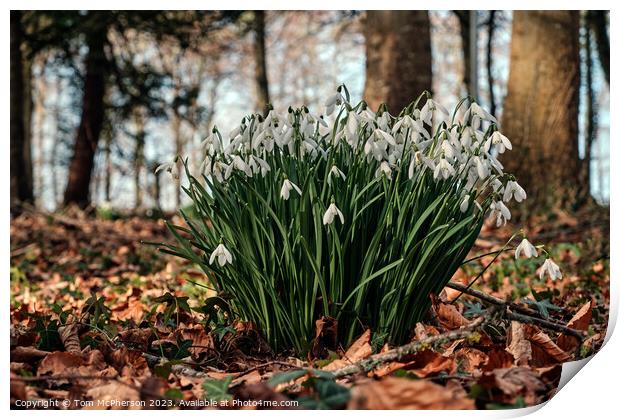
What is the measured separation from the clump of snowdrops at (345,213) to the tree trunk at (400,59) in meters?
3.23

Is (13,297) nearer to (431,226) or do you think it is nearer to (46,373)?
(46,373)

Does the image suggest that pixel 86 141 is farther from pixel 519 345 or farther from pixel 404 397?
pixel 404 397

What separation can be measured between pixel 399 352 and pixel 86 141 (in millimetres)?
6904

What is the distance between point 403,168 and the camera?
1.93m

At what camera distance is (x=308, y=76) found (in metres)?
11.8

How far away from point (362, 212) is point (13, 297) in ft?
8.37

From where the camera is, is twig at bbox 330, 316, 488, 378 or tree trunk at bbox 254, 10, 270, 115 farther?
tree trunk at bbox 254, 10, 270, 115

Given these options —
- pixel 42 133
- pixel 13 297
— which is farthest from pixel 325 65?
pixel 13 297

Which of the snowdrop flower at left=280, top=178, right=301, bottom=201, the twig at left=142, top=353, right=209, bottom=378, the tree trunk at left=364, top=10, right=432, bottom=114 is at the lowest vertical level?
the twig at left=142, top=353, right=209, bottom=378

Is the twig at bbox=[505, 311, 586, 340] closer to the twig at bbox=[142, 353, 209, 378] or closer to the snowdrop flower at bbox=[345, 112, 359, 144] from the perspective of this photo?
the snowdrop flower at bbox=[345, 112, 359, 144]

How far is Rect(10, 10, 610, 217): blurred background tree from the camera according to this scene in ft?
17.4

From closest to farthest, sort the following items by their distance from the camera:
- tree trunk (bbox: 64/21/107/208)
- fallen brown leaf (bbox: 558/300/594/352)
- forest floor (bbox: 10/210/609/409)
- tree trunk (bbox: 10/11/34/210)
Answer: forest floor (bbox: 10/210/609/409)
fallen brown leaf (bbox: 558/300/594/352)
tree trunk (bbox: 10/11/34/210)
tree trunk (bbox: 64/21/107/208)

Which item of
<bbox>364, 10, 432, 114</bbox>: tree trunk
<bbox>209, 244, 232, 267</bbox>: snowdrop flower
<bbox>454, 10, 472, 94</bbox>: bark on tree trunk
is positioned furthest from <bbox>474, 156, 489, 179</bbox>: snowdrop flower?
<bbox>454, 10, 472, 94</bbox>: bark on tree trunk

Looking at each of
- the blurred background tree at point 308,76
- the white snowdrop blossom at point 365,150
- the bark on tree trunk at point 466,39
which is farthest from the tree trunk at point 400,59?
the white snowdrop blossom at point 365,150
